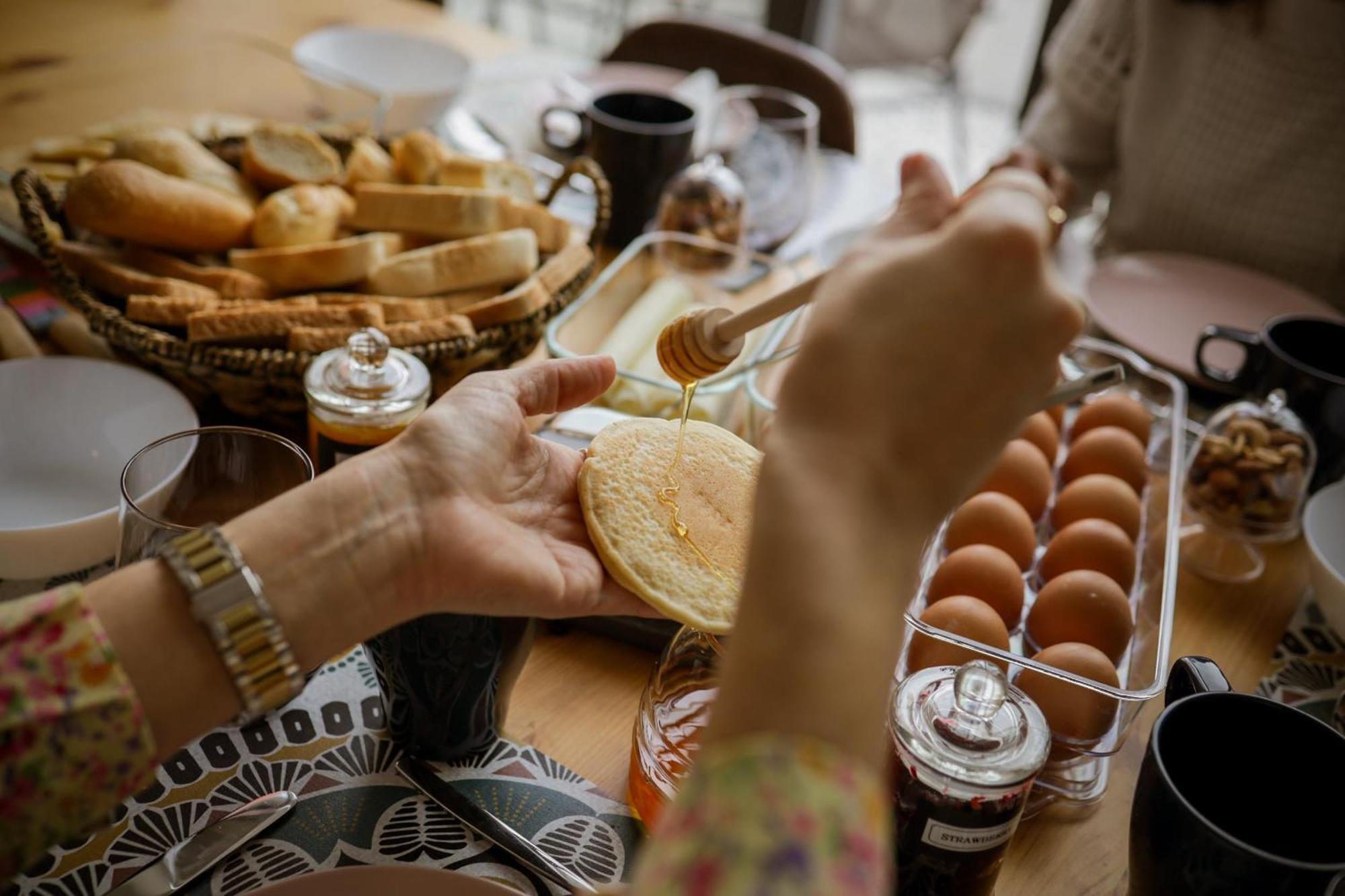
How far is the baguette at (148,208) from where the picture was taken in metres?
1.06

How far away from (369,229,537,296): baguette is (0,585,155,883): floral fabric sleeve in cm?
59

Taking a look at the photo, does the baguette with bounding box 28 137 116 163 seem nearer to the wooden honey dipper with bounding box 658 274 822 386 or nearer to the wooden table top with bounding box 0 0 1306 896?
the wooden table top with bounding box 0 0 1306 896

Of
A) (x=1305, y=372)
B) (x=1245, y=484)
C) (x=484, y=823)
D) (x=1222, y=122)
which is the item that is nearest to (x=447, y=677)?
(x=484, y=823)

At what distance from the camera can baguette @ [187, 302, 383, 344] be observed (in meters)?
→ 0.96

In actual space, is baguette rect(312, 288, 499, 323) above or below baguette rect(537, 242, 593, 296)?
below

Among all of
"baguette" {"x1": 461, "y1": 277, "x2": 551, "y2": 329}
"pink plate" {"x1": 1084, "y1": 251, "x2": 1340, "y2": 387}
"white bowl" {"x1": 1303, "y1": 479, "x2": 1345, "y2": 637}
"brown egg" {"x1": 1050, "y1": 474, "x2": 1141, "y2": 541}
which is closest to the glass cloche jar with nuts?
"white bowl" {"x1": 1303, "y1": 479, "x2": 1345, "y2": 637}

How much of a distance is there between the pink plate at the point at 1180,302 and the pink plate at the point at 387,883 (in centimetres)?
109

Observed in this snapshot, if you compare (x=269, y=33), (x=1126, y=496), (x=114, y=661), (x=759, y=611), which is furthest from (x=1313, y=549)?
(x=269, y=33)

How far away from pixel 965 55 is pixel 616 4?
1808mm

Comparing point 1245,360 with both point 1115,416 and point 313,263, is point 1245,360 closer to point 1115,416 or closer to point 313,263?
point 1115,416

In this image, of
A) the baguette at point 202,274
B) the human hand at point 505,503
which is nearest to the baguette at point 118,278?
the baguette at point 202,274

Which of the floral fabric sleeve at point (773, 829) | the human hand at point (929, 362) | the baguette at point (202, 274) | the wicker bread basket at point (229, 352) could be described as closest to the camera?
the floral fabric sleeve at point (773, 829)

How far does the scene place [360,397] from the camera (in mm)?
846

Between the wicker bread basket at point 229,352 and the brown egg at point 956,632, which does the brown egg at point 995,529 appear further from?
the wicker bread basket at point 229,352
